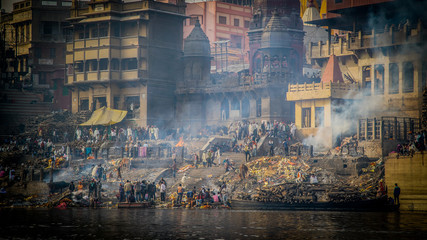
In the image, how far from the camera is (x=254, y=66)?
71.2 m

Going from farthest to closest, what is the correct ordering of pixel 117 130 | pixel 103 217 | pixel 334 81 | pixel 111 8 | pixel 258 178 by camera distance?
pixel 111 8
pixel 117 130
pixel 334 81
pixel 258 178
pixel 103 217

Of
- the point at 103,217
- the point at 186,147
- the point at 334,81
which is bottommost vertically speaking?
the point at 103,217

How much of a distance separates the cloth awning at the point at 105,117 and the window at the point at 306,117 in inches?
730

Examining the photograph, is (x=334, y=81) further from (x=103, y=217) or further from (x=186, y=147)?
(x=103, y=217)

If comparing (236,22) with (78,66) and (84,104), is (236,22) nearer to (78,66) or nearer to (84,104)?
(78,66)

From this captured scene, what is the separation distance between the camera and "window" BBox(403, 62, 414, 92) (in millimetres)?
52750

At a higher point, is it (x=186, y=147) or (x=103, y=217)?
(x=186, y=147)

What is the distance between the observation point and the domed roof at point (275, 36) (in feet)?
213

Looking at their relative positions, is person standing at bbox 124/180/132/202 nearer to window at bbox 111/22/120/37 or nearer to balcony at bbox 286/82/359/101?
balcony at bbox 286/82/359/101

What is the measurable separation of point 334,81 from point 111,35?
23629 millimetres

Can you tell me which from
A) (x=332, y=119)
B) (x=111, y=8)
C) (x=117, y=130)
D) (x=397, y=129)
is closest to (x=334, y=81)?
(x=332, y=119)

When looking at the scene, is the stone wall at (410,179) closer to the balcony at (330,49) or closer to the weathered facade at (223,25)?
the balcony at (330,49)

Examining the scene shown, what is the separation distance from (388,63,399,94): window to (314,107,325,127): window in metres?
5.06

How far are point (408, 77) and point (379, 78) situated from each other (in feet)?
8.32
